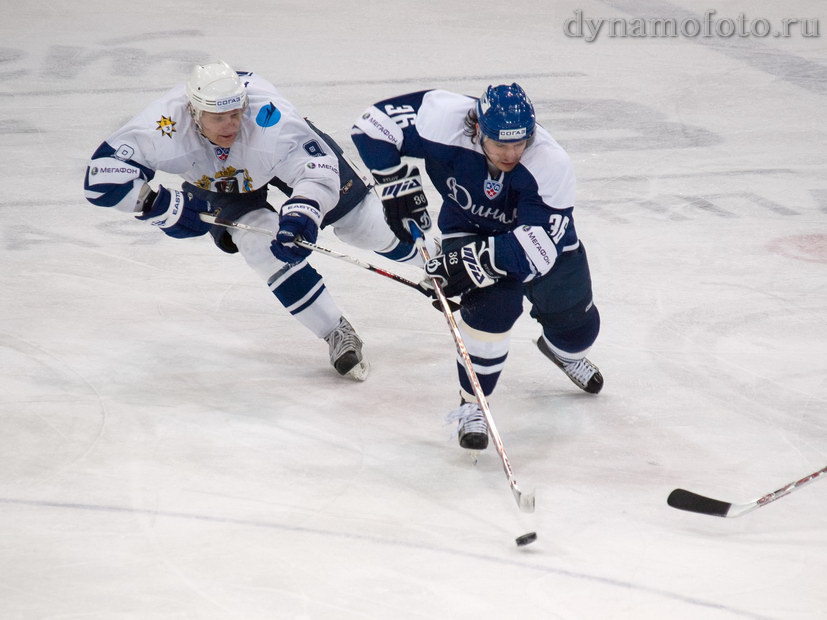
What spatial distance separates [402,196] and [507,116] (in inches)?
24.1

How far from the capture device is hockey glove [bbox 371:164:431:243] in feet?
11.6

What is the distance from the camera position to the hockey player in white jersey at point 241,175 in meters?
3.55

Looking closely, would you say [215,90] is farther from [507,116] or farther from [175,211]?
[507,116]

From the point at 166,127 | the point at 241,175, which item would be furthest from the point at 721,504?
the point at 166,127

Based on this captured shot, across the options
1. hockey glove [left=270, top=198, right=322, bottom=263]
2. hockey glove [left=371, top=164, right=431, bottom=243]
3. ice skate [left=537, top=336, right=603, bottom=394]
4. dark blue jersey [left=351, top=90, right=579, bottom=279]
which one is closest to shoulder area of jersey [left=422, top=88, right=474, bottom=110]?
dark blue jersey [left=351, top=90, right=579, bottom=279]

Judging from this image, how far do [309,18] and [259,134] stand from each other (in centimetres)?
563

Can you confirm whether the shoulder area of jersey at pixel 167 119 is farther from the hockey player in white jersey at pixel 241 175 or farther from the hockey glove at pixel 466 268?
the hockey glove at pixel 466 268

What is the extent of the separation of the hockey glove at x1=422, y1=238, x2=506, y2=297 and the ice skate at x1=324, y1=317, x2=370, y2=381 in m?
0.64

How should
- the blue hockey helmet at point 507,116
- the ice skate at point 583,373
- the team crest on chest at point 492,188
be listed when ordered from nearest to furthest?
the blue hockey helmet at point 507,116 → the team crest on chest at point 492,188 → the ice skate at point 583,373

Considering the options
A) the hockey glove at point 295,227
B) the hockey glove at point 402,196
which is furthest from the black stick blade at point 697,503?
the hockey glove at point 295,227

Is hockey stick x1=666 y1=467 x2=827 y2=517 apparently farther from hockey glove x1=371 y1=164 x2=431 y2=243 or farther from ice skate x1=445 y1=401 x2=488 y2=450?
hockey glove x1=371 y1=164 x2=431 y2=243

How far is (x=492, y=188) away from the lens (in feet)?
10.9

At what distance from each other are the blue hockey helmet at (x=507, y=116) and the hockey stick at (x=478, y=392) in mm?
545

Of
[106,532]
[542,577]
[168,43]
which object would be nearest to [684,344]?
[542,577]
